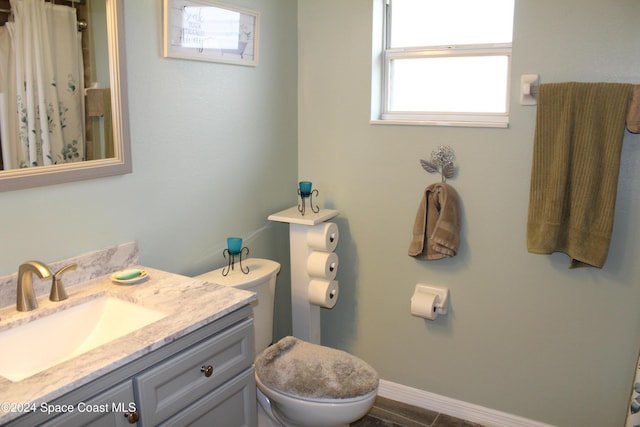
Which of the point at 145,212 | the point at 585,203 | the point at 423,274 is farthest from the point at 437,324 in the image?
the point at 145,212

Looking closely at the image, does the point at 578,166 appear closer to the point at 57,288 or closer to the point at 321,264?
the point at 321,264

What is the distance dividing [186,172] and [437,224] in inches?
41.2

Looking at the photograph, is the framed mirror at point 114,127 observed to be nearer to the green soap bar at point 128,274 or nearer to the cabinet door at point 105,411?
the green soap bar at point 128,274

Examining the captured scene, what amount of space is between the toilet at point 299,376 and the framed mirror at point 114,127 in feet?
1.88

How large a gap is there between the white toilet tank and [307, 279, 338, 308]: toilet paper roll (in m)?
0.28

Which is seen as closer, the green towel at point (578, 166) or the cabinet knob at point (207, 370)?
the cabinet knob at point (207, 370)

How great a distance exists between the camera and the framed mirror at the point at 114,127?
1.65 metres

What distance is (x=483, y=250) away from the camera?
2352 mm

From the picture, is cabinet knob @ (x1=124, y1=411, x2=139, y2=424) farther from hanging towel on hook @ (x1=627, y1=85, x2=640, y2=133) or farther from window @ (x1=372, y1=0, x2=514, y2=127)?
hanging towel on hook @ (x1=627, y1=85, x2=640, y2=133)

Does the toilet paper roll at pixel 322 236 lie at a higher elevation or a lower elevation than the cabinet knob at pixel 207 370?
higher

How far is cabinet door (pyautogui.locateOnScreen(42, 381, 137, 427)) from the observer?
1.21 m

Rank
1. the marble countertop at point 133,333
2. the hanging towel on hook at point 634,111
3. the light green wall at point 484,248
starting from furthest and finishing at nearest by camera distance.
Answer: the light green wall at point 484,248 → the hanging towel on hook at point 634,111 → the marble countertop at point 133,333

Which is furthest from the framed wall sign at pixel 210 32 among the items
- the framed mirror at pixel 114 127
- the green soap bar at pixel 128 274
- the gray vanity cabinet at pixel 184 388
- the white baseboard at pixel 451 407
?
the white baseboard at pixel 451 407

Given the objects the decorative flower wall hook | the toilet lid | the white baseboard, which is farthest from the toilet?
the decorative flower wall hook
